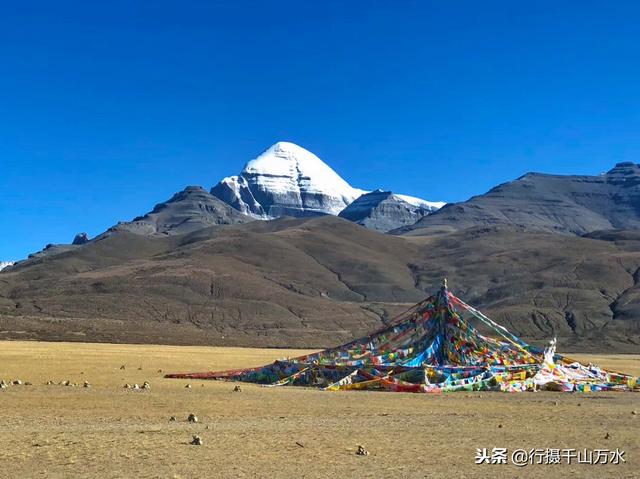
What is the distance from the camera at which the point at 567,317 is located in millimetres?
121375

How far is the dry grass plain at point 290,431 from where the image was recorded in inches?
488

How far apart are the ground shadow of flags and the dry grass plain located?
191 centimetres

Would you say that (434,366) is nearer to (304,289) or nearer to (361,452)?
(361,452)

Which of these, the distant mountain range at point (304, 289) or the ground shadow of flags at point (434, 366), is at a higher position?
the distant mountain range at point (304, 289)

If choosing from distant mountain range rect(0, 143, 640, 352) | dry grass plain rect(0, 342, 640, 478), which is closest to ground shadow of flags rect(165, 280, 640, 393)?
dry grass plain rect(0, 342, 640, 478)

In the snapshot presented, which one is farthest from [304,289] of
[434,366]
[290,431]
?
[290,431]

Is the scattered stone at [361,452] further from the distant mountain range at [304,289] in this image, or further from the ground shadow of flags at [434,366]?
the distant mountain range at [304,289]

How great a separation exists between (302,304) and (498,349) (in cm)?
10320

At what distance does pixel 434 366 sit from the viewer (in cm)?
2867

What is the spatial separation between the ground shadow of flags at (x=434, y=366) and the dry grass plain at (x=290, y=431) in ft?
6.27

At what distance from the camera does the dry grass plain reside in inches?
488

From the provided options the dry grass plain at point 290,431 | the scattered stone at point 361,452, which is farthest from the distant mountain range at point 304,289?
the scattered stone at point 361,452

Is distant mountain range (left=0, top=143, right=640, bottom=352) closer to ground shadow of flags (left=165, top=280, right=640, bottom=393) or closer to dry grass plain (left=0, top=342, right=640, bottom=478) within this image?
ground shadow of flags (left=165, top=280, right=640, bottom=393)

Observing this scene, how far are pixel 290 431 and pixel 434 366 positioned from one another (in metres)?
13.3
